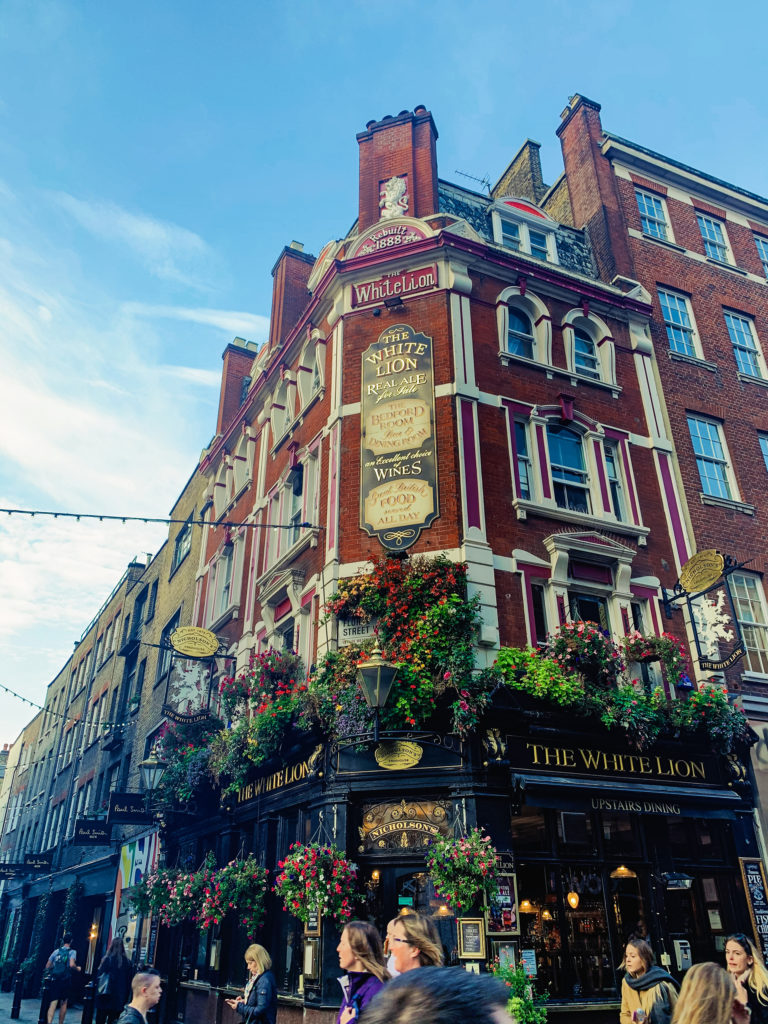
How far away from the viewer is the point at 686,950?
11.8 m

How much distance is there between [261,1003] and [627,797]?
6620 millimetres

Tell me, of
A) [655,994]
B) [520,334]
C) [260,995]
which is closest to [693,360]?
[520,334]

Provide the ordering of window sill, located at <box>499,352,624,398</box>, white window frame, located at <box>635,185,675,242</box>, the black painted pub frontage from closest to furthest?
the black painted pub frontage, window sill, located at <box>499,352,624,398</box>, white window frame, located at <box>635,185,675,242</box>

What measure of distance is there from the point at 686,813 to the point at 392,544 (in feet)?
21.2

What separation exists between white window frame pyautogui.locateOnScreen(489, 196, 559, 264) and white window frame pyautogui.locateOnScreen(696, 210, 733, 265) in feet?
16.6

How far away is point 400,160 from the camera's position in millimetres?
17781

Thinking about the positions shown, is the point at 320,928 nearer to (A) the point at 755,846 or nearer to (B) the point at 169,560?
(A) the point at 755,846

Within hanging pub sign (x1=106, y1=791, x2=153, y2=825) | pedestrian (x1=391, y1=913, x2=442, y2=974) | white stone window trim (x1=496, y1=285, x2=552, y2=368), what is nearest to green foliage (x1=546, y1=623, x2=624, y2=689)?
white stone window trim (x1=496, y1=285, x2=552, y2=368)

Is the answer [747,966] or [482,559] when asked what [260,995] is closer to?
[747,966]

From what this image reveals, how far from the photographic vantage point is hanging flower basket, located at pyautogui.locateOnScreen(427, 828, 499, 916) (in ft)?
33.2

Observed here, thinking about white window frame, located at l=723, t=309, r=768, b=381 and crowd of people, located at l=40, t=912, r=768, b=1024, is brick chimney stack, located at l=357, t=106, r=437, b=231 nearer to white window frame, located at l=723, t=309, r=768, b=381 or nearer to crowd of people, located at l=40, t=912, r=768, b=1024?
white window frame, located at l=723, t=309, r=768, b=381

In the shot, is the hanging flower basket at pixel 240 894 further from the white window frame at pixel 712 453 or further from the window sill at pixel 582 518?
the white window frame at pixel 712 453

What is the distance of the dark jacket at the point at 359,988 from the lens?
5.03m

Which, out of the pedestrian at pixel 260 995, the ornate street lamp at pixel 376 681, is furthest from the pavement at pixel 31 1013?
the pedestrian at pixel 260 995
